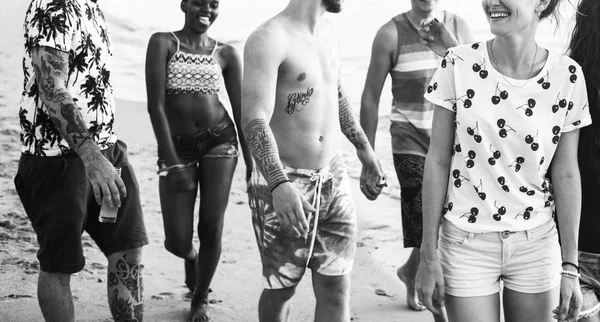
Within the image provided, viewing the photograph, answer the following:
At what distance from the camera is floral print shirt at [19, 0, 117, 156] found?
11.9ft

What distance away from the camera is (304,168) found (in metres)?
3.74

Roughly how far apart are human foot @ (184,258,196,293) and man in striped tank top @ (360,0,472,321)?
4.48 ft

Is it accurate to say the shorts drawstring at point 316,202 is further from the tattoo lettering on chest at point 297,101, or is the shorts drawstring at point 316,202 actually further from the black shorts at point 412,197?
the black shorts at point 412,197

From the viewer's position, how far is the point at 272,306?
12.2 ft

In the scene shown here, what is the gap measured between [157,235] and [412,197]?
116 inches

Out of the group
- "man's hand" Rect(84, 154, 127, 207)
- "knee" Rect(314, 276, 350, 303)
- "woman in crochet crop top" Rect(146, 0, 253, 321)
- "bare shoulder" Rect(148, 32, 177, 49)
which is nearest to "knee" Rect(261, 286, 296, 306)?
"knee" Rect(314, 276, 350, 303)

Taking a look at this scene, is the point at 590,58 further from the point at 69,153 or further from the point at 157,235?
the point at 157,235

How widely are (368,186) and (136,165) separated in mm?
4966

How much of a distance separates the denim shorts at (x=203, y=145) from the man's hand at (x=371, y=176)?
1.20 metres

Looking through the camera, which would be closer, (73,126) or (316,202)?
(73,126)

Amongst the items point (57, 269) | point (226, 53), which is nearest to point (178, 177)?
point (226, 53)

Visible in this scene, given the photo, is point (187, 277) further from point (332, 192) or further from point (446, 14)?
point (446, 14)

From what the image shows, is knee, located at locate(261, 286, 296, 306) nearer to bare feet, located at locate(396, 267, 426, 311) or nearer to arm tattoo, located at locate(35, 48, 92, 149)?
arm tattoo, located at locate(35, 48, 92, 149)

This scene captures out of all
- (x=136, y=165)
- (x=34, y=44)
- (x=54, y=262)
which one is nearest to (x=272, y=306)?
(x=54, y=262)
